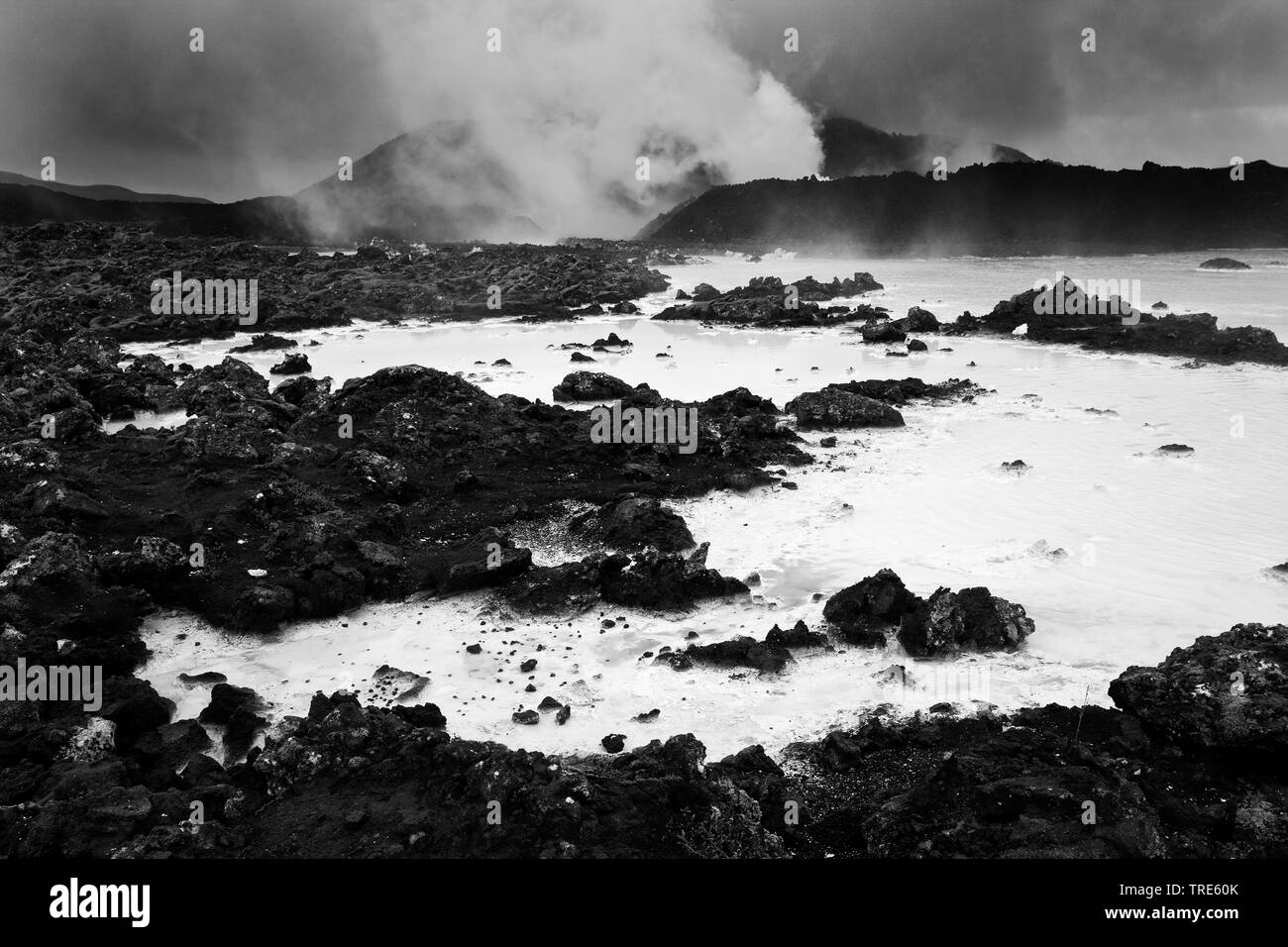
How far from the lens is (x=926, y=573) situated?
7883 millimetres

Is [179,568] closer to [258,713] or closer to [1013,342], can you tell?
[258,713]

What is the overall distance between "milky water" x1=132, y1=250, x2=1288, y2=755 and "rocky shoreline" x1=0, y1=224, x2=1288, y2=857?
0.91 ft

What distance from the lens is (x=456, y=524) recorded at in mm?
9297

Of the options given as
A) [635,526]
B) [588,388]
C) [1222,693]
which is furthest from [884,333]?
[1222,693]

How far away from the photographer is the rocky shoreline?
4.18m

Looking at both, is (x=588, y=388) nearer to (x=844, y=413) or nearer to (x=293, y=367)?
(x=844, y=413)

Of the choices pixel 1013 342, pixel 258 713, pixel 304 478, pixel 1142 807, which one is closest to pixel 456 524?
pixel 304 478

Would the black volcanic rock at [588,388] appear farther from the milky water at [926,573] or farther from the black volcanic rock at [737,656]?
the black volcanic rock at [737,656]

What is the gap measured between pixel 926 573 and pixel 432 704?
192 inches

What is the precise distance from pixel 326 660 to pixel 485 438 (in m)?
5.68

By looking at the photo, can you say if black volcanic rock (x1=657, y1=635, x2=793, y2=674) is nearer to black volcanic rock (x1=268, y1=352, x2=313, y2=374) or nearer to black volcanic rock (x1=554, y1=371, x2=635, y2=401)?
black volcanic rock (x1=554, y1=371, x2=635, y2=401)

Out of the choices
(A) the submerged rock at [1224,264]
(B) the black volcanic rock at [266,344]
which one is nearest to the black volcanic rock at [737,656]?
(B) the black volcanic rock at [266,344]

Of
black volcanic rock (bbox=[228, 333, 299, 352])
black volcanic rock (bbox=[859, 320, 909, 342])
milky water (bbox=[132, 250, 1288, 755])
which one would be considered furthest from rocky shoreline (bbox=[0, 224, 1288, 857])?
black volcanic rock (bbox=[859, 320, 909, 342])

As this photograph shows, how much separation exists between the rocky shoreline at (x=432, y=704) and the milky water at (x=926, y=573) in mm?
276
